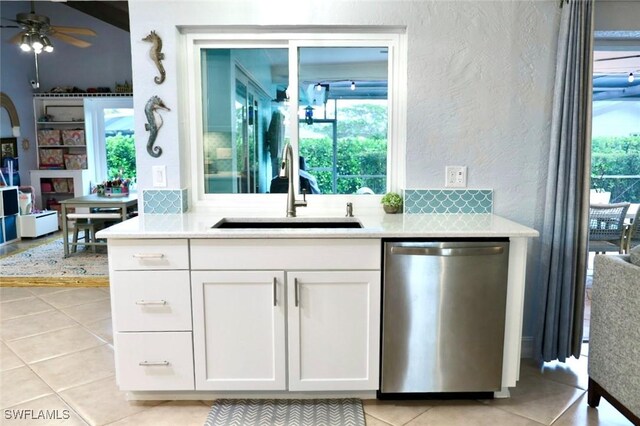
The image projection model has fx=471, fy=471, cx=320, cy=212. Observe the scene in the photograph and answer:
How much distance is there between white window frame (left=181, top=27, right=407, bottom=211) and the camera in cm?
273

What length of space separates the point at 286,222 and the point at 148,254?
78 cm

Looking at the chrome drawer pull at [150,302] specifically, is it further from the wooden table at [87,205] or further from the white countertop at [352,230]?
the wooden table at [87,205]

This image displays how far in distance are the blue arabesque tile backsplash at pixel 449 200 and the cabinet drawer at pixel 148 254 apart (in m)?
1.29

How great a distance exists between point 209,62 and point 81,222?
12.8ft

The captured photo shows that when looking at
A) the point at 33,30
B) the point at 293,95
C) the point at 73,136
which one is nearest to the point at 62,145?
the point at 73,136

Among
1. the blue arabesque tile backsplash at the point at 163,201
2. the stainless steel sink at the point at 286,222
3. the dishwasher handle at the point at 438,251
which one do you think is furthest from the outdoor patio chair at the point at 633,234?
the blue arabesque tile backsplash at the point at 163,201

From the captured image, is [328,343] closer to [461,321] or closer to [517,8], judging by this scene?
[461,321]

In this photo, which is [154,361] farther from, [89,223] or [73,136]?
[73,136]

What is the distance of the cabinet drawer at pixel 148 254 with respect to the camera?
2152mm

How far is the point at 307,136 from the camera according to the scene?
291 centimetres

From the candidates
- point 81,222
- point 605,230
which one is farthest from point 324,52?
point 81,222

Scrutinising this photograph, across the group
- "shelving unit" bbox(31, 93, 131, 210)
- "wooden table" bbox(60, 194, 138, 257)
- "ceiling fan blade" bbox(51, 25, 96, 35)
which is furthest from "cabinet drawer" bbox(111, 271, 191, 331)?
"shelving unit" bbox(31, 93, 131, 210)

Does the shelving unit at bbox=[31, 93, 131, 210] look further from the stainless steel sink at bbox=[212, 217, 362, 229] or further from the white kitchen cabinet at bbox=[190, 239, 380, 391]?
the white kitchen cabinet at bbox=[190, 239, 380, 391]

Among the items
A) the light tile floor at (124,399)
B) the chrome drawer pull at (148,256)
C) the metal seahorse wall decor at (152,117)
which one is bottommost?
the light tile floor at (124,399)
